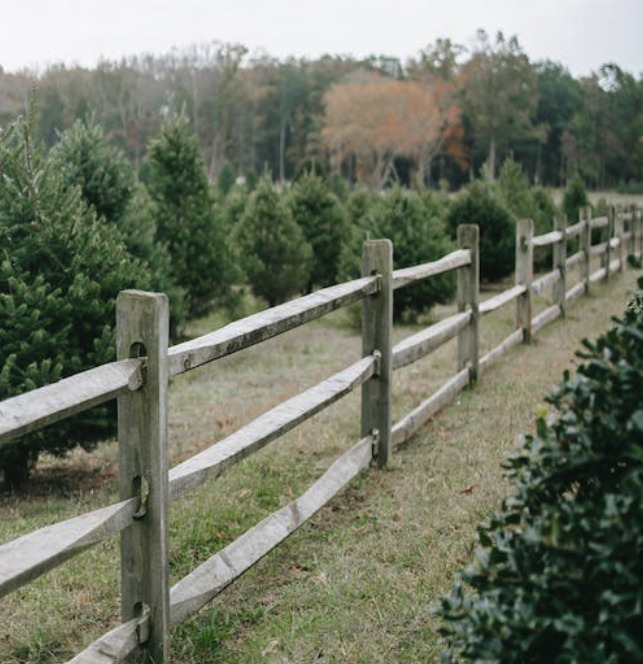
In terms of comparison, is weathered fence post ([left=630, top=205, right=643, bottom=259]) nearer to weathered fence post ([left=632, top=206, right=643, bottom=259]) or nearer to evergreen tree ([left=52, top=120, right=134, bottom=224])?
weathered fence post ([left=632, top=206, right=643, bottom=259])

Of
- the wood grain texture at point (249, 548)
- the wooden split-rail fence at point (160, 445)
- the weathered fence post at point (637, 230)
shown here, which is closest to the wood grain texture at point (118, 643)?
the wooden split-rail fence at point (160, 445)

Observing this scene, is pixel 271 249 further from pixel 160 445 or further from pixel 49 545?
pixel 49 545

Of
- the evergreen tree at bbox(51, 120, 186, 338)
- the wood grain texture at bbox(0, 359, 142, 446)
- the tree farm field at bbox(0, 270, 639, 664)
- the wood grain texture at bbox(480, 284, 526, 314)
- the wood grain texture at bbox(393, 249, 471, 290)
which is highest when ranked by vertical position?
the evergreen tree at bbox(51, 120, 186, 338)

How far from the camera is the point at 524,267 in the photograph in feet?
33.7

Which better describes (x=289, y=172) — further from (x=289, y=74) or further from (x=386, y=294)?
(x=386, y=294)

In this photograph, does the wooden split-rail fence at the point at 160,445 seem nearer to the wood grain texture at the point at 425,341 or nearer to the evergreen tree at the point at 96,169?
the wood grain texture at the point at 425,341

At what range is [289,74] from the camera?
2840 inches

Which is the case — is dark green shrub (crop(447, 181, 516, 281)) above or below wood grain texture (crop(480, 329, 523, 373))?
above

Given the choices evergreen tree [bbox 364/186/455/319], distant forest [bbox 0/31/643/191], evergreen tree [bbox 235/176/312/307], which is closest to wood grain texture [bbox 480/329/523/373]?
evergreen tree [bbox 364/186/455/319]

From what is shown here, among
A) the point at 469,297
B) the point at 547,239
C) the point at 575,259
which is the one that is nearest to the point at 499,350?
the point at 469,297

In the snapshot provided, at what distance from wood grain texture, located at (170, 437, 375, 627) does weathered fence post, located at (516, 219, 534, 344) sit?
5.50 metres

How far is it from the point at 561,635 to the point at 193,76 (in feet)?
222

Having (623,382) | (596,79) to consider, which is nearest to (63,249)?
(623,382)

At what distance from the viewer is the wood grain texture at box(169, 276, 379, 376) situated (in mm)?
3504
